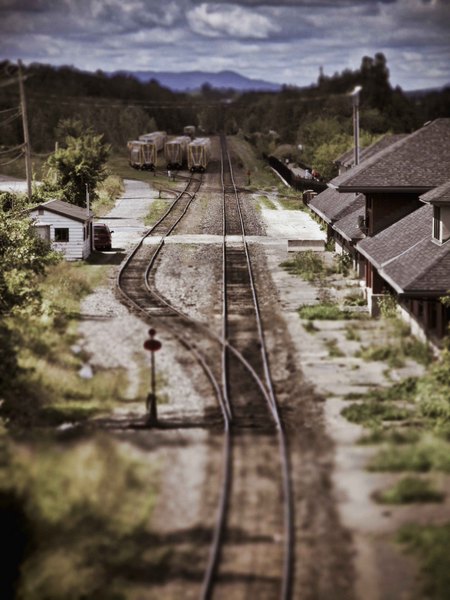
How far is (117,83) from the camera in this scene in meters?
141

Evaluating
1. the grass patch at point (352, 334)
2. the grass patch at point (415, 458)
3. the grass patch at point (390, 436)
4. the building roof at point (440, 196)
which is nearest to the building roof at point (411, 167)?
the building roof at point (440, 196)

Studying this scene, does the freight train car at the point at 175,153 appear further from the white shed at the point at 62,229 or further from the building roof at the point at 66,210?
the white shed at the point at 62,229

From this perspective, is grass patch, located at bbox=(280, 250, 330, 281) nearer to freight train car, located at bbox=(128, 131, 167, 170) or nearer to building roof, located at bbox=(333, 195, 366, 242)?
building roof, located at bbox=(333, 195, 366, 242)

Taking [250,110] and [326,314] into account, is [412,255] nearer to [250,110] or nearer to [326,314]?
[326,314]

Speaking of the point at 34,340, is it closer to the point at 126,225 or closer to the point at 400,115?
the point at 126,225

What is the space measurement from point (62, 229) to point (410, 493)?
88.4 feet

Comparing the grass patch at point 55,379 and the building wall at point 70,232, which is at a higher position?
the building wall at point 70,232

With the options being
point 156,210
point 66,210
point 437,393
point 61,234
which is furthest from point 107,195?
point 437,393

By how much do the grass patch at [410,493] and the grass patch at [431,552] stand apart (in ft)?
2.15

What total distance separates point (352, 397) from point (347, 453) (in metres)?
4.30

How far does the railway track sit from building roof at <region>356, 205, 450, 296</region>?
367 cm

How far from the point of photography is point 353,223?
34.4m

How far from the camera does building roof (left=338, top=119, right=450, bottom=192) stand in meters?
30.7

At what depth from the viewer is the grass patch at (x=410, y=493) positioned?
495 inches
